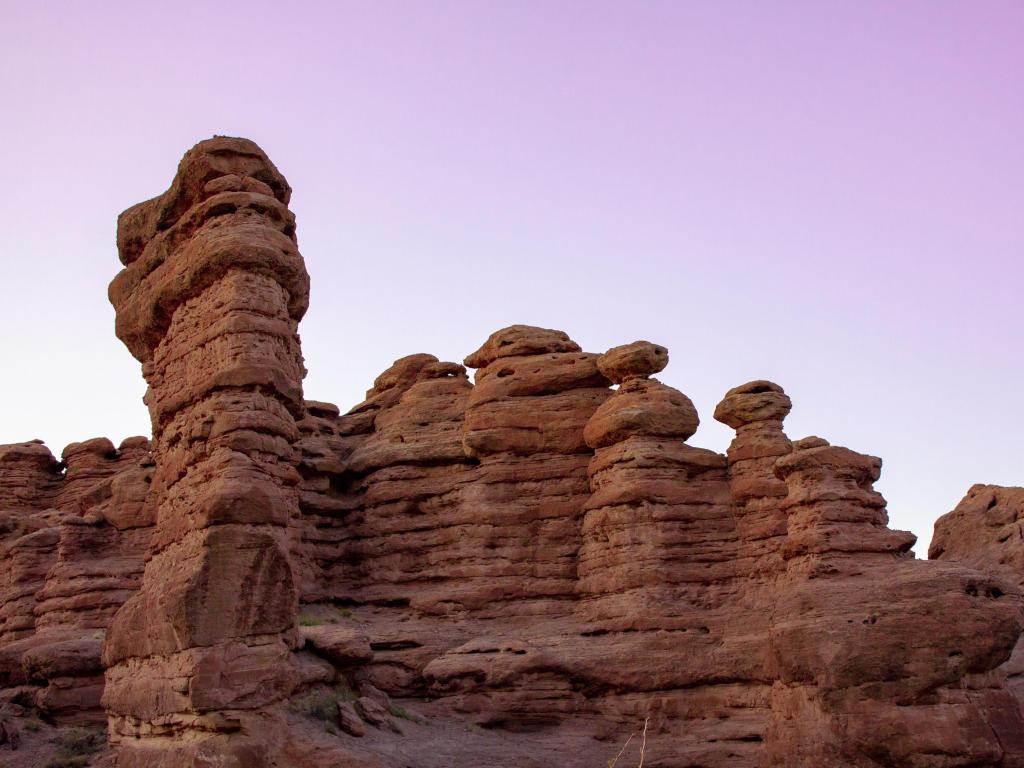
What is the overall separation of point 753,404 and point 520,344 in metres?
6.56

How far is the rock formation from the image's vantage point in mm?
13586

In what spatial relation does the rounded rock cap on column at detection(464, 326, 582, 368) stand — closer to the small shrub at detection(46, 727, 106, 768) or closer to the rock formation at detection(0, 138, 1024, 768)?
the rock formation at detection(0, 138, 1024, 768)

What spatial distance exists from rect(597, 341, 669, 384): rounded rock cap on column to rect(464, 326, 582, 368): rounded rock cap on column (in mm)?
2057

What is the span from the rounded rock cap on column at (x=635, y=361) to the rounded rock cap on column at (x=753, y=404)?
77.2 inches

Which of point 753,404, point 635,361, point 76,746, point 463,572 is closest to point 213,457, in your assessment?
point 76,746

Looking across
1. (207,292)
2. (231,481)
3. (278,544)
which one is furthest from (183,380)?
(278,544)

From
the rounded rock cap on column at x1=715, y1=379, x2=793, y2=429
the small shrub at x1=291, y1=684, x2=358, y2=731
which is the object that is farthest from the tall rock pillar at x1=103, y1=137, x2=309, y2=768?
the rounded rock cap on column at x1=715, y1=379, x2=793, y2=429

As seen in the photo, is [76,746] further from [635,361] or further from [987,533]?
[987,533]

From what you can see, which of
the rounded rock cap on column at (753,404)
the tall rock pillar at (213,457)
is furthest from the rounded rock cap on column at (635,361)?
the tall rock pillar at (213,457)

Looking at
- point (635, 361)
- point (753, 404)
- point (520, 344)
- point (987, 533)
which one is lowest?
point (987, 533)

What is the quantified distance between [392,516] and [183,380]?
27.1 feet

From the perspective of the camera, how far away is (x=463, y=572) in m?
22.2

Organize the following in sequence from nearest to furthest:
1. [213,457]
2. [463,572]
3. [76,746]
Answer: [213,457], [76,746], [463,572]

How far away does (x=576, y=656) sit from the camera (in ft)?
64.4
